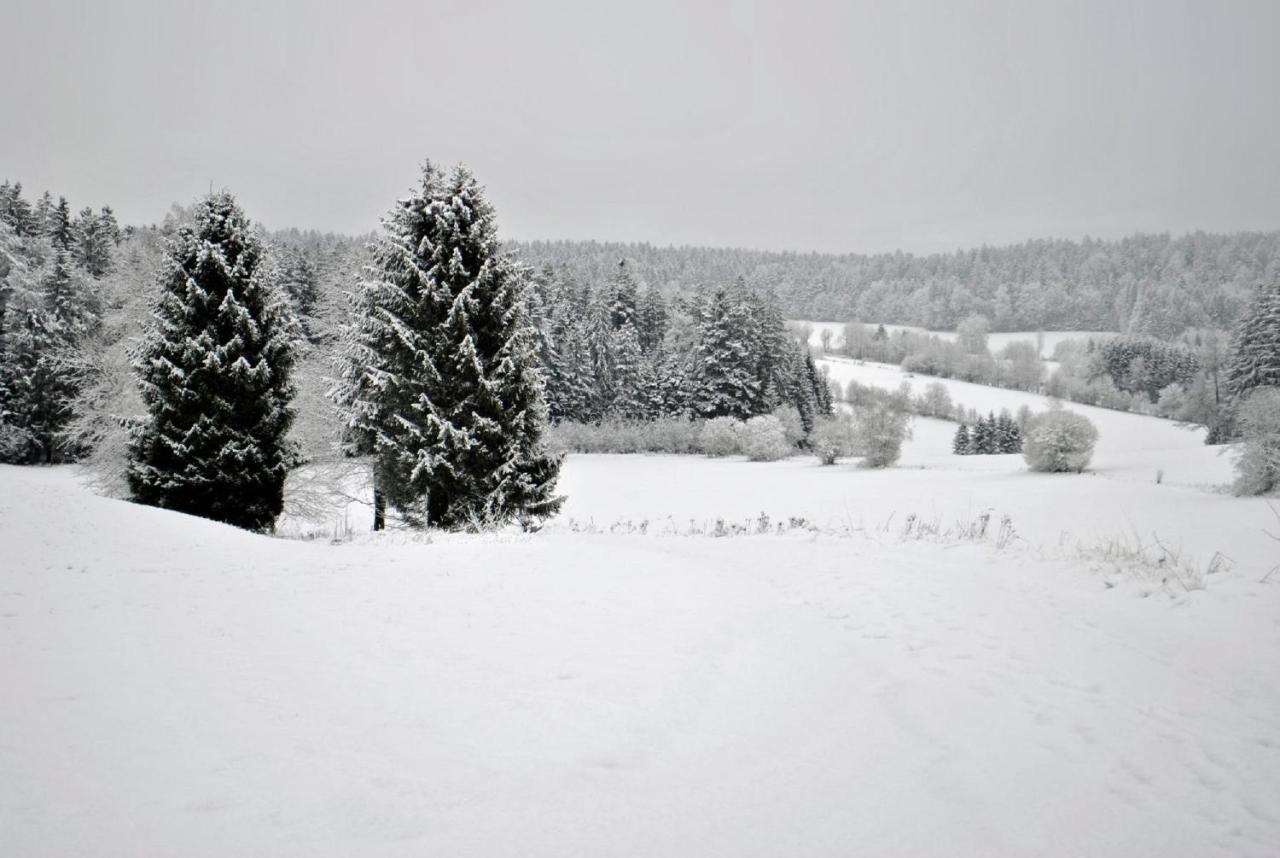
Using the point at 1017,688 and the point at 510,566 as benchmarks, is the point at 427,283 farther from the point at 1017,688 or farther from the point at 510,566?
the point at 1017,688

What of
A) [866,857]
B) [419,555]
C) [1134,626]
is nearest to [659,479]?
[419,555]

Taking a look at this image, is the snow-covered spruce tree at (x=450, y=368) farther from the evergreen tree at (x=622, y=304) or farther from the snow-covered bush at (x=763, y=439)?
the evergreen tree at (x=622, y=304)

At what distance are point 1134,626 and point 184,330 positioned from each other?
1788 centimetres

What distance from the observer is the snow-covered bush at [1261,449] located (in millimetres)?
23844

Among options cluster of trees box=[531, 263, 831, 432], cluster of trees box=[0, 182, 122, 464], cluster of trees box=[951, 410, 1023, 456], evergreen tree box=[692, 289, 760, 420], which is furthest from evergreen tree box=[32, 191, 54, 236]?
cluster of trees box=[951, 410, 1023, 456]

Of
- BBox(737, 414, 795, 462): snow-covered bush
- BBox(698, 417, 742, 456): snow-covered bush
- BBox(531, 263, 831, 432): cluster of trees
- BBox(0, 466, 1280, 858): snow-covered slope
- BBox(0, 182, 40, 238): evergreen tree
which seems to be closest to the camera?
BBox(0, 466, 1280, 858): snow-covered slope

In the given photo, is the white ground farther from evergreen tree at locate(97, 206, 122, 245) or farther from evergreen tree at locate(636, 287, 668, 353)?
evergreen tree at locate(636, 287, 668, 353)

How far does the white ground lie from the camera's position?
3.01 metres

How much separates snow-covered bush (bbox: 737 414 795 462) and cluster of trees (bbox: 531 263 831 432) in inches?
180

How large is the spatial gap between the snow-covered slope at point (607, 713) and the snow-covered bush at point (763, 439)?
42787 mm

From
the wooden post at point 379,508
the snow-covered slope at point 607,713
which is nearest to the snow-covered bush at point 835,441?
the wooden post at point 379,508

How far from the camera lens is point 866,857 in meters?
2.91

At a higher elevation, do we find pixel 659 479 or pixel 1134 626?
pixel 1134 626

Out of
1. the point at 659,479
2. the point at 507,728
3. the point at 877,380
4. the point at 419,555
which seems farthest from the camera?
the point at 877,380
